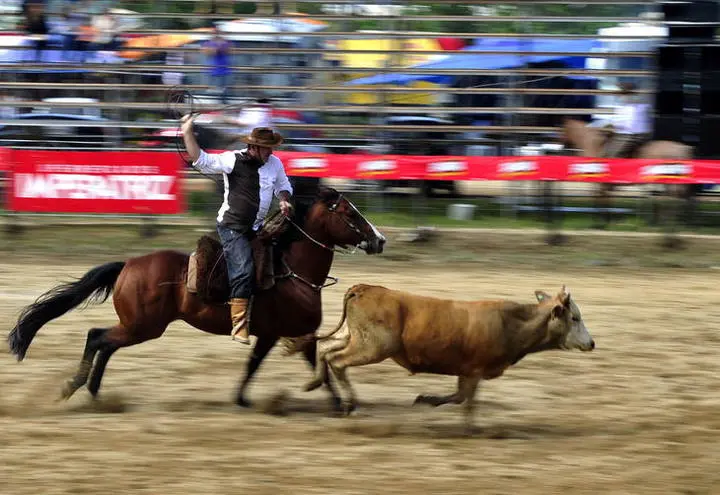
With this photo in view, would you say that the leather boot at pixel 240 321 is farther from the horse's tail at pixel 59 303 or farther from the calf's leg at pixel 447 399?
the calf's leg at pixel 447 399

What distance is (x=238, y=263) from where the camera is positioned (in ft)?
28.4

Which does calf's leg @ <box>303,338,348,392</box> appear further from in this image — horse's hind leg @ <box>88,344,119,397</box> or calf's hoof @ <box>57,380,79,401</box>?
calf's hoof @ <box>57,380,79,401</box>

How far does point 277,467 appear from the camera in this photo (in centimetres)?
710

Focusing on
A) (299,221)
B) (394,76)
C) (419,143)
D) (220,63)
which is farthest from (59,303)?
(394,76)

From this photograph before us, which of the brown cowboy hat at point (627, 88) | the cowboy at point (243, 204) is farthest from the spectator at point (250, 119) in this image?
the cowboy at point (243, 204)

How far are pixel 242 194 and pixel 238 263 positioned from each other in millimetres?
533

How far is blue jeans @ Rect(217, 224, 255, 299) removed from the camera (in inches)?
340

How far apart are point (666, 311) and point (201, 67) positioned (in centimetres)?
1043

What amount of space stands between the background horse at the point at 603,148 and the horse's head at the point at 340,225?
9888 millimetres

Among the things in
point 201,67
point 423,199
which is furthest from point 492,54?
point 201,67

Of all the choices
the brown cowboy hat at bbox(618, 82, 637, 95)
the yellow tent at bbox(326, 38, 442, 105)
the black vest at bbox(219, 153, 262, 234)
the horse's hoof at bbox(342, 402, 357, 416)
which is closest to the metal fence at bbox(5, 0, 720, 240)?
the yellow tent at bbox(326, 38, 442, 105)

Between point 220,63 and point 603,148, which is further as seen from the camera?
point 220,63

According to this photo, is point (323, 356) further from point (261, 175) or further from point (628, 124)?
point (628, 124)

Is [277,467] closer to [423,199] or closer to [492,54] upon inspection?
[423,199]
